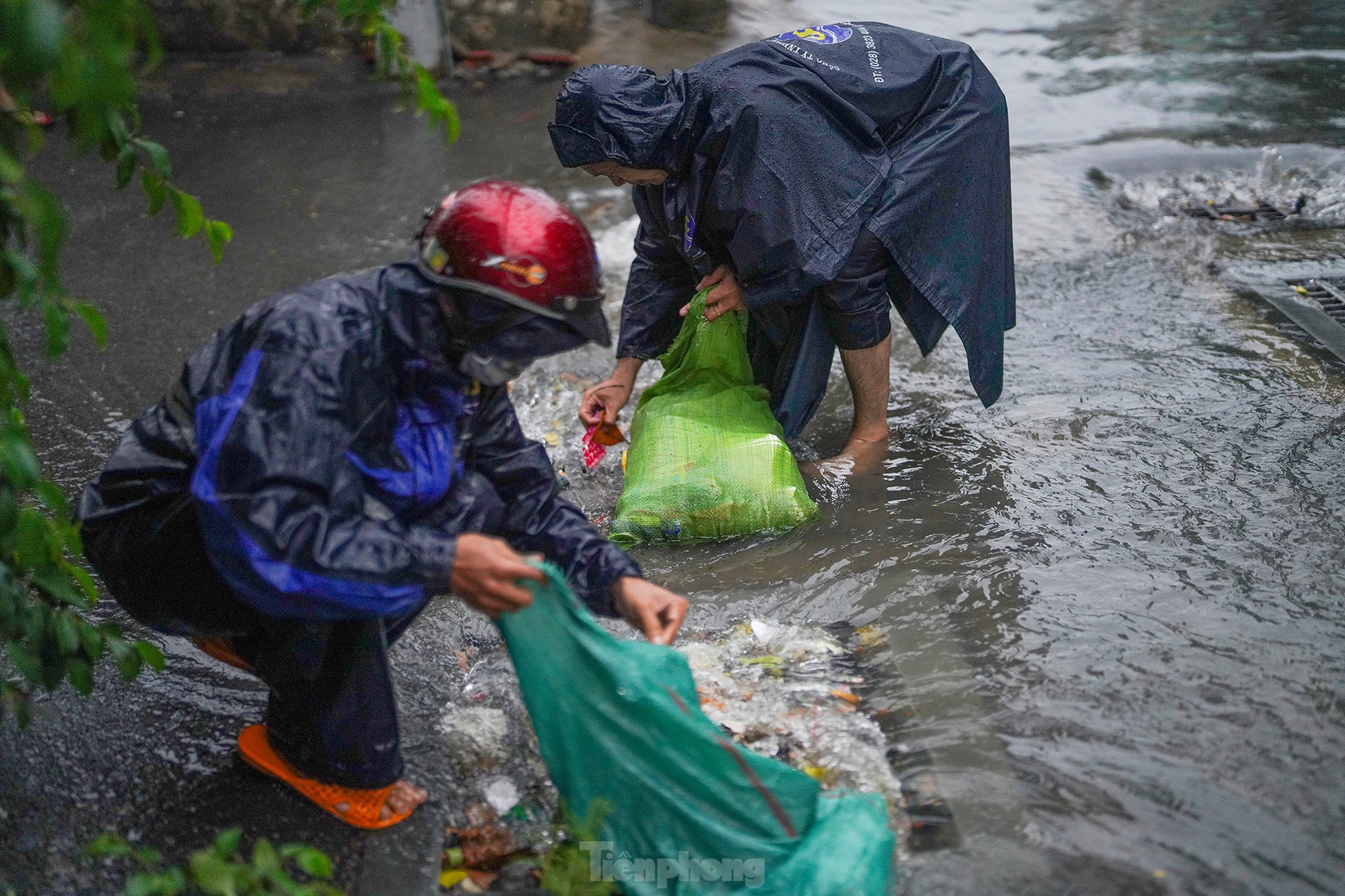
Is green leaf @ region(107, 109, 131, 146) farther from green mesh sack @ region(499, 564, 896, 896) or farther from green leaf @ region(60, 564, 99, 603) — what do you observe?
green mesh sack @ region(499, 564, 896, 896)

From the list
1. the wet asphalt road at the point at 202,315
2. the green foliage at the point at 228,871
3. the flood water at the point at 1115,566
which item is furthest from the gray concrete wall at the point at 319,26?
the green foliage at the point at 228,871

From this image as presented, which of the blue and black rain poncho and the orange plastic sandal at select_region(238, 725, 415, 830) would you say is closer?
the blue and black rain poncho

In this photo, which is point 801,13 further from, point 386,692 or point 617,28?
point 386,692

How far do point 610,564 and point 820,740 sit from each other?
60cm

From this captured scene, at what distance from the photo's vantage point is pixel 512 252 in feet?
5.81

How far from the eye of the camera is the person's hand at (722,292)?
10.1 ft

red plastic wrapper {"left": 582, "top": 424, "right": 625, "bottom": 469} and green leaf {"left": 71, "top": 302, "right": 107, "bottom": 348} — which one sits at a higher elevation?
green leaf {"left": 71, "top": 302, "right": 107, "bottom": 348}

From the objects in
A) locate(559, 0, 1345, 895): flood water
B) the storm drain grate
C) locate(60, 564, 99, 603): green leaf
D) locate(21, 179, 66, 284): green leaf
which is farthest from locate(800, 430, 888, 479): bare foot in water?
locate(21, 179, 66, 284): green leaf

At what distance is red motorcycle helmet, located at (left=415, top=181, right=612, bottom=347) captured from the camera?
5.83 feet

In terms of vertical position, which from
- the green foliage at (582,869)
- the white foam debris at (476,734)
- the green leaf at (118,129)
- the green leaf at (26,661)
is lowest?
the white foam debris at (476,734)

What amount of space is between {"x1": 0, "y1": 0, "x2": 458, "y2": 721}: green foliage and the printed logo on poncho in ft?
4.62

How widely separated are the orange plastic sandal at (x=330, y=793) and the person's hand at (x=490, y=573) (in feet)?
1.89

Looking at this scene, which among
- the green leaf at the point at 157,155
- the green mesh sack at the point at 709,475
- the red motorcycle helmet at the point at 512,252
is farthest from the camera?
the green mesh sack at the point at 709,475

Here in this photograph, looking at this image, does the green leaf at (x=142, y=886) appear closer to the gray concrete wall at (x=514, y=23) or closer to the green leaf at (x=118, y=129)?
the green leaf at (x=118, y=129)
